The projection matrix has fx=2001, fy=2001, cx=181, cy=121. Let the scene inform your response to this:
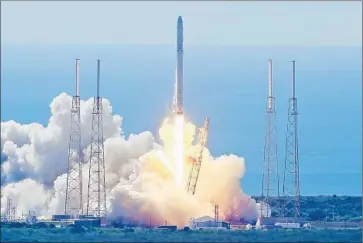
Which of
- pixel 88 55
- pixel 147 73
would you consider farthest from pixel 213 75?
pixel 88 55

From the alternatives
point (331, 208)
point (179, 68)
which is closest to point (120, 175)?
point (179, 68)

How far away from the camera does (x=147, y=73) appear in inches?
6624

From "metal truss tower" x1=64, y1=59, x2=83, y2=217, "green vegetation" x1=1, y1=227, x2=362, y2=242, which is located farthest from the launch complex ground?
"green vegetation" x1=1, y1=227, x2=362, y2=242

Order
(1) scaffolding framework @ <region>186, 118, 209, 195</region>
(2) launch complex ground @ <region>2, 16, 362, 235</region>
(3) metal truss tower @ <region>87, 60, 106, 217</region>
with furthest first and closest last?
1. (3) metal truss tower @ <region>87, 60, 106, 217</region>
2. (1) scaffolding framework @ <region>186, 118, 209, 195</region>
3. (2) launch complex ground @ <region>2, 16, 362, 235</region>

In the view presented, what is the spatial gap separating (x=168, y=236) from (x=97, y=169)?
7.42 metres

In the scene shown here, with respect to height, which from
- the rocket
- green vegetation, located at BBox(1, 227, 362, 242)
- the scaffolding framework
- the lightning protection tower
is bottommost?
green vegetation, located at BBox(1, 227, 362, 242)

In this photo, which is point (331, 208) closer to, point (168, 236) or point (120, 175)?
point (120, 175)

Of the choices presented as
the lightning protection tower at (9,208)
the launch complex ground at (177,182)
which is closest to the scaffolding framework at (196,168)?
the launch complex ground at (177,182)

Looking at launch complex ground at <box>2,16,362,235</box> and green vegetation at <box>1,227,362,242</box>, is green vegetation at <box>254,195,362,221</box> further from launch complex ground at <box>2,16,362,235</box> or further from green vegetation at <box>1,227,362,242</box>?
green vegetation at <box>1,227,362,242</box>

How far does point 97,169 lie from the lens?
70188mm

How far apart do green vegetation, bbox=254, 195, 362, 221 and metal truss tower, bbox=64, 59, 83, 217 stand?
8.53 metres

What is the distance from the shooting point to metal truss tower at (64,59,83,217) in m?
68.2

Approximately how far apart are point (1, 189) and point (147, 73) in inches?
3791

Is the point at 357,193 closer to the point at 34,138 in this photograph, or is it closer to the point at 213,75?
the point at 34,138
